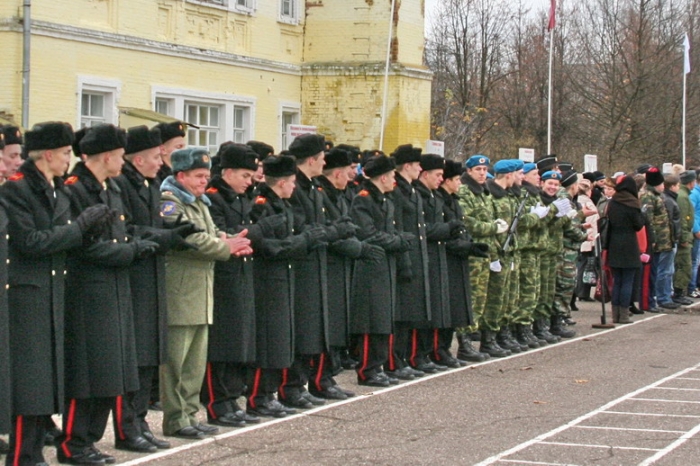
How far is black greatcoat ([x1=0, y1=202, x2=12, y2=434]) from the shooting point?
768cm

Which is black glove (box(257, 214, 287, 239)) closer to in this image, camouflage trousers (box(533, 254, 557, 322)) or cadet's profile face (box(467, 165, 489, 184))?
cadet's profile face (box(467, 165, 489, 184))

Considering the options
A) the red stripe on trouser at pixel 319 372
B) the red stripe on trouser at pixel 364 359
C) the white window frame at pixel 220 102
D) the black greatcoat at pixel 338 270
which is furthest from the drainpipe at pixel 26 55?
the red stripe on trouser at pixel 319 372

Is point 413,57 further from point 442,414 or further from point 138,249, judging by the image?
point 138,249

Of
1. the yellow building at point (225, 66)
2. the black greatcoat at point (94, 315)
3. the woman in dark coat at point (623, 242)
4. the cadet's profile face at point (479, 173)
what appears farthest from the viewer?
the yellow building at point (225, 66)

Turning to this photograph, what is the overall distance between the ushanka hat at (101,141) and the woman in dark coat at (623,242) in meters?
10.8

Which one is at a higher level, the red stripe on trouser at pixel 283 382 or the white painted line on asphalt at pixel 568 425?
the red stripe on trouser at pixel 283 382

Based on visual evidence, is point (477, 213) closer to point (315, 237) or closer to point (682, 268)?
point (315, 237)

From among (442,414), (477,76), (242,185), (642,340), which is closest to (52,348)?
(242,185)

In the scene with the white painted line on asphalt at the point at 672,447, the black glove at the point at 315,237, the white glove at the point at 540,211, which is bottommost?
the white painted line on asphalt at the point at 672,447

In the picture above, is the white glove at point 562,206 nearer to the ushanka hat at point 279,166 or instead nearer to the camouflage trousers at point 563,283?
the camouflage trousers at point 563,283

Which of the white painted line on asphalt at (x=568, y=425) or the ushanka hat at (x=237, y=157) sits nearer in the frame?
the white painted line on asphalt at (x=568, y=425)

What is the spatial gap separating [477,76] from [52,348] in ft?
136

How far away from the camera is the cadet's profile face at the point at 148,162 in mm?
9305

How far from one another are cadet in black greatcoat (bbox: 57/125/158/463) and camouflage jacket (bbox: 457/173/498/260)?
5989 mm
